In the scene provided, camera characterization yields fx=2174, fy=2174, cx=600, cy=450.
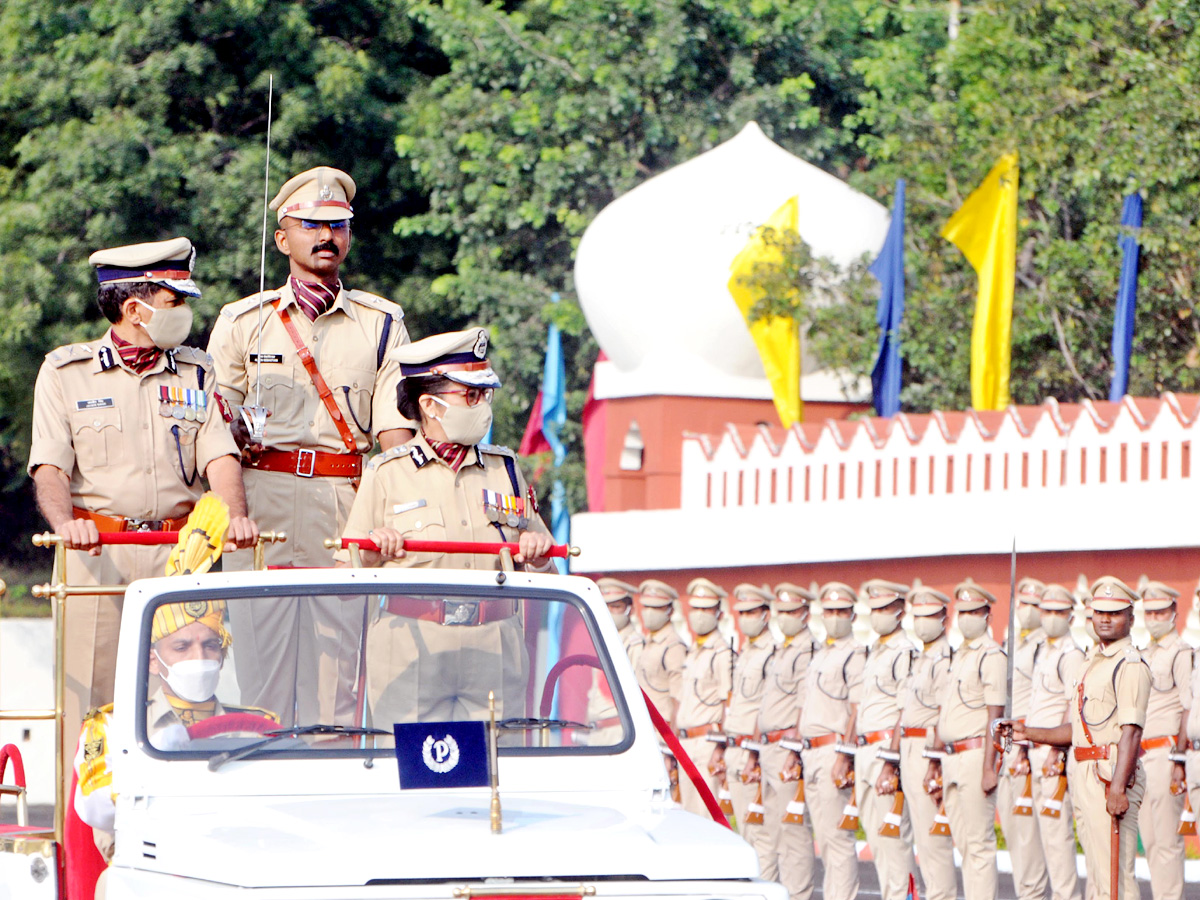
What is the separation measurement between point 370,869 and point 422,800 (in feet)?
1.91

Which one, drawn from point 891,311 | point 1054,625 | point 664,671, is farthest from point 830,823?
point 891,311

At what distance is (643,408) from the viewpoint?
22.1m

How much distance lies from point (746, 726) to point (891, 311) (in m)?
7.96

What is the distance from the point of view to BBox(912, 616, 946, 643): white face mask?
11.6 m

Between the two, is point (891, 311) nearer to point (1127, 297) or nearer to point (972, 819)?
point (1127, 297)

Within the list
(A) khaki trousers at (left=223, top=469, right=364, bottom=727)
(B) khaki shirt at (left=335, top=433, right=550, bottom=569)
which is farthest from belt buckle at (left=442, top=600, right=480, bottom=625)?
(B) khaki shirt at (left=335, top=433, right=550, bottom=569)

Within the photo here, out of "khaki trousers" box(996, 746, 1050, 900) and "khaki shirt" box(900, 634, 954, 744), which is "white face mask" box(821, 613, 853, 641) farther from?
"khaki trousers" box(996, 746, 1050, 900)

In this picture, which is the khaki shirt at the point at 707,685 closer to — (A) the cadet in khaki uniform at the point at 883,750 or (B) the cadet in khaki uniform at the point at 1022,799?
(A) the cadet in khaki uniform at the point at 883,750

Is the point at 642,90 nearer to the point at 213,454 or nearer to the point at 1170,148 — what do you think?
the point at 1170,148

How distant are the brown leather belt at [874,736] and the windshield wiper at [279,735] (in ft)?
21.8

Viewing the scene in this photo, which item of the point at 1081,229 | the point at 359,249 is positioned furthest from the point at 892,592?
the point at 359,249

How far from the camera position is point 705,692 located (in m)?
13.2

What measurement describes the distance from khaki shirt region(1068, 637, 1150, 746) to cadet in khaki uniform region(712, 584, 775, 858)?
9.13ft

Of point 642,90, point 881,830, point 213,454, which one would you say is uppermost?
point 642,90
